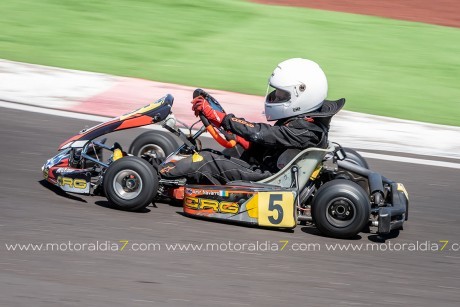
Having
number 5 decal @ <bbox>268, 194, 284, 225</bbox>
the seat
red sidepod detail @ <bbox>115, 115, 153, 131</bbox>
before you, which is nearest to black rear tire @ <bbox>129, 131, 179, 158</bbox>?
red sidepod detail @ <bbox>115, 115, 153, 131</bbox>

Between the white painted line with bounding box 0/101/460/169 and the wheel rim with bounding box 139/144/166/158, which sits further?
the white painted line with bounding box 0/101/460/169

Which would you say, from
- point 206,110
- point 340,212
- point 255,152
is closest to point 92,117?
point 255,152

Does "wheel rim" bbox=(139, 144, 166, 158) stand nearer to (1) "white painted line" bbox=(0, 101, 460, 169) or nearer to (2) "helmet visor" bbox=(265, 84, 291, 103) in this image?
(2) "helmet visor" bbox=(265, 84, 291, 103)

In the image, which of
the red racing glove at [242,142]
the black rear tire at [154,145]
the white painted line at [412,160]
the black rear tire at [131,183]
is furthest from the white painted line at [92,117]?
the black rear tire at [131,183]

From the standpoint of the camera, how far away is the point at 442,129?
944 cm

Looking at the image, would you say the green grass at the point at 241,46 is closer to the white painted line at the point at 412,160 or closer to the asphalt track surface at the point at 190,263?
the white painted line at the point at 412,160

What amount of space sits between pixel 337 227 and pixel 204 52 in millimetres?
5924

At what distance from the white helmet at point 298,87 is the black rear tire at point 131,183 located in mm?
1109

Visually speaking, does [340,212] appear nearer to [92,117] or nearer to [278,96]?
[278,96]

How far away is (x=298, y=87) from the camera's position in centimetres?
632

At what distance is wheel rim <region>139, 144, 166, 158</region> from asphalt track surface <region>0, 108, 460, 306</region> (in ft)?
1.79

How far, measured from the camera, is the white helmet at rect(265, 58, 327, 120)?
6.34 m

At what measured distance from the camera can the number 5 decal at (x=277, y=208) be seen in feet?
20.0

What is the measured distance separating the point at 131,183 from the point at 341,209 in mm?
1540
